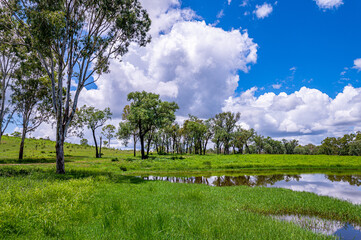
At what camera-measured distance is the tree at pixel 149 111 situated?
161 ft

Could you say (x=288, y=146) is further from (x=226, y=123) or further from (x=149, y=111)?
(x=149, y=111)

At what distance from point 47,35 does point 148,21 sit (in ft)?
40.7

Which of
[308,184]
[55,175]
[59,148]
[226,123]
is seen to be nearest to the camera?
[55,175]

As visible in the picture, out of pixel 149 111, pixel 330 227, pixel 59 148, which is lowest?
pixel 330 227

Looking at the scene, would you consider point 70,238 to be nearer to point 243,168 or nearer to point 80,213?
point 80,213

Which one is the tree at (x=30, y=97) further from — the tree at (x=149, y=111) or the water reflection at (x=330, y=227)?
the water reflection at (x=330, y=227)

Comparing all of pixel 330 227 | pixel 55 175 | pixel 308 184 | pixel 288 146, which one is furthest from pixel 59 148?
pixel 288 146

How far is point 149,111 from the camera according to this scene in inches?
1924

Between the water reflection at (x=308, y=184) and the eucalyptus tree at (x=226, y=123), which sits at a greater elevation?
the eucalyptus tree at (x=226, y=123)

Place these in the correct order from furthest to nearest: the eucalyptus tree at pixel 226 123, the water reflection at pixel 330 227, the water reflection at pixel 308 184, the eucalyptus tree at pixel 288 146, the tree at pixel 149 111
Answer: the eucalyptus tree at pixel 288 146
the eucalyptus tree at pixel 226 123
the tree at pixel 149 111
the water reflection at pixel 308 184
the water reflection at pixel 330 227

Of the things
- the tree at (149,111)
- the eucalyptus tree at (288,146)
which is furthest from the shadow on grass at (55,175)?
the eucalyptus tree at (288,146)

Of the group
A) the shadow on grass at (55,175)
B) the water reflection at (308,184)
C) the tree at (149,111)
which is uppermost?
the tree at (149,111)

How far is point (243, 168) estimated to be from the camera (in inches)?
1442

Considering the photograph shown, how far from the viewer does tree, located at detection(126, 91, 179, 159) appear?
1930 inches
